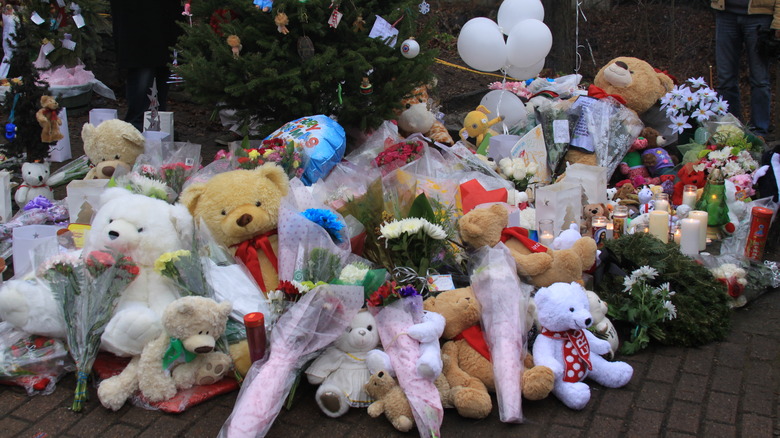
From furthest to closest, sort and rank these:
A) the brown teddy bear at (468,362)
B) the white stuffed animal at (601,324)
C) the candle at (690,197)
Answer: the candle at (690,197) → the white stuffed animal at (601,324) → the brown teddy bear at (468,362)

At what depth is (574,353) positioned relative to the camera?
9.96ft

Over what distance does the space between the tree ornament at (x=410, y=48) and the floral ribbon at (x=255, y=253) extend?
2.36m

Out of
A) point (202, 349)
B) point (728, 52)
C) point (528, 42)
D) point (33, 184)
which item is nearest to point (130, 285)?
point (202, 349)

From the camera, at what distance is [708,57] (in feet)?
35.8

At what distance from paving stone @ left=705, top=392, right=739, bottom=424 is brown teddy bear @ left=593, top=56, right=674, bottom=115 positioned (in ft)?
10.7

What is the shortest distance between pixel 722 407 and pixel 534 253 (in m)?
1.10

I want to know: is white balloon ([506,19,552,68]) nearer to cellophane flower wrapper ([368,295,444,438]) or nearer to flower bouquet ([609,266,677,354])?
flower bouquet ([609,266,677,354])

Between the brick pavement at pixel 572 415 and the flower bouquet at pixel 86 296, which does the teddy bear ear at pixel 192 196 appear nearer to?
the flower bouquet at pixel 86 296

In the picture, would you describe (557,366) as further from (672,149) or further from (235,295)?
(672,149)

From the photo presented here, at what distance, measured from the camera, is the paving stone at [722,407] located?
282 cm

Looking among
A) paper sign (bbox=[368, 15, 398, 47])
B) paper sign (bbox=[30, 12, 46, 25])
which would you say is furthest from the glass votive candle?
paper sign (bbox=[30, 12, 46, 25])

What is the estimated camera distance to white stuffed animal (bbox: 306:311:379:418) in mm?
2906

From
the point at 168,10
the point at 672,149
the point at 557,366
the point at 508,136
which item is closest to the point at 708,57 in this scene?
the point at 672,149

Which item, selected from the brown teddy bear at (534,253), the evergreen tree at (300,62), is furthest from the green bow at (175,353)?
the evergreen tree at (300,62)
